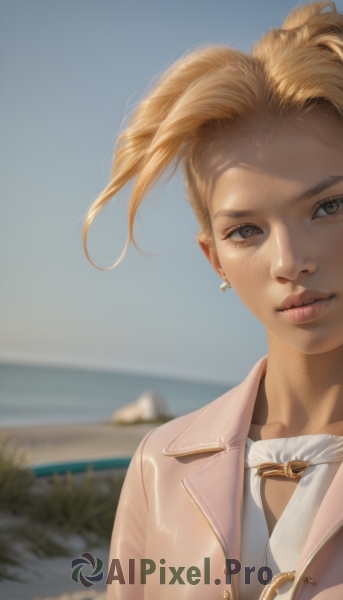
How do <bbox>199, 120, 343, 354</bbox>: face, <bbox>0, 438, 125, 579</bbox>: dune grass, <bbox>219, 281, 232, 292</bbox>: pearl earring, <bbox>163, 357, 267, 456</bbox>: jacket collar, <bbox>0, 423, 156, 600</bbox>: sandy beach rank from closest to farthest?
<bbox>199, 120, 343, 354</bbox>: face < <bbox>163, 357, 267, 456</bbox>: jacket collar < <bbox>219, 281, 232, 292</bbox>: pearl earring < <bbox>0, 423, 156, 600</bbox>: sandy beach < <bbox>0, 438, 125, 579</bbox>: dune grass

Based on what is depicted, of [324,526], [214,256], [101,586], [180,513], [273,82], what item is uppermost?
[273,82]

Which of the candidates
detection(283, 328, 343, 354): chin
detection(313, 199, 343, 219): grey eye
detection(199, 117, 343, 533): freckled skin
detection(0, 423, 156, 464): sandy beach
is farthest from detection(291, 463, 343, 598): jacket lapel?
detection(0, 423, 156, 464): sandy beach

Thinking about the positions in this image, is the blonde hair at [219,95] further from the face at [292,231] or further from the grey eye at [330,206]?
the grey eye at [330,206]

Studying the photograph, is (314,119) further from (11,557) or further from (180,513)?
(11,557)

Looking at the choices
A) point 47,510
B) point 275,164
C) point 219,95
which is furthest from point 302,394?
point 47,510

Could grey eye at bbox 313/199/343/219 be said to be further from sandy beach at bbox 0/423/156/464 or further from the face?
sandy beach at bbox 0/423/156/464

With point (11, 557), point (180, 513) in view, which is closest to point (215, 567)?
point (180, 513)

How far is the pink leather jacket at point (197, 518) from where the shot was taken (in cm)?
158

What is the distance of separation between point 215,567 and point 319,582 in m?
0.28

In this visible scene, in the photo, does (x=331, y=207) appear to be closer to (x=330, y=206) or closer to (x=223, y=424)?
(x=330, y=206)

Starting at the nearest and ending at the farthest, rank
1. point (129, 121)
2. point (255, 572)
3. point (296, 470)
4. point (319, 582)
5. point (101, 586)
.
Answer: point (319, 582), point (255, 572), point (296, 470), point (129, 121), point (101, 586)

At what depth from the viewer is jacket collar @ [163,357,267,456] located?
1.97 meters

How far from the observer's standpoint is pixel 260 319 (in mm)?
1866

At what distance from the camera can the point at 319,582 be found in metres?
1.56
